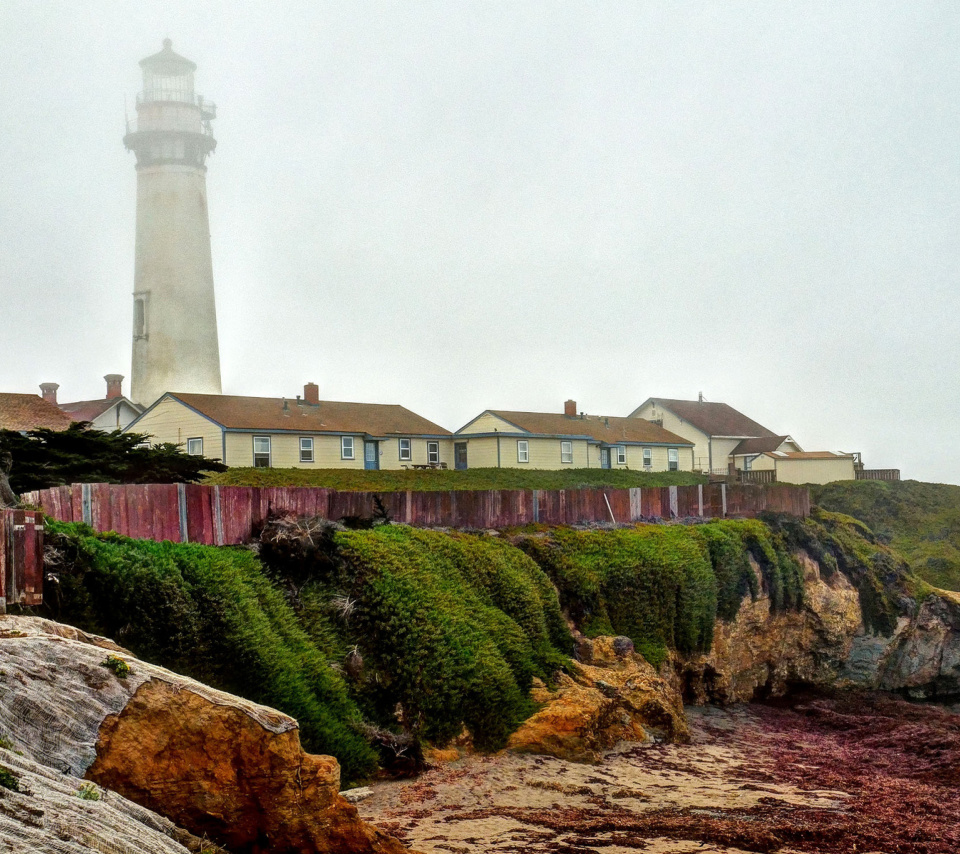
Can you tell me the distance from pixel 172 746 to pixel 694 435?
178 ft

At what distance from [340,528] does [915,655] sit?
2098 cm

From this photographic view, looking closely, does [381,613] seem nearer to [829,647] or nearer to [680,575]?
[680,575]

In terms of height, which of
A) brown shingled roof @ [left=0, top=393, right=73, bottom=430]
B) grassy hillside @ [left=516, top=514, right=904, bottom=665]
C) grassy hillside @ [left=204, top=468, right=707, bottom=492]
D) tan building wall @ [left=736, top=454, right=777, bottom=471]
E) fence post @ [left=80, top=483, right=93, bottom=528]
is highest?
brown shingled roof @ [left=0, top=393, right=73, bottom=430]

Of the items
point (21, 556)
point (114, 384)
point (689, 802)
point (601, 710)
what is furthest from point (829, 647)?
point (114, 384)

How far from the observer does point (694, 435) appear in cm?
6031

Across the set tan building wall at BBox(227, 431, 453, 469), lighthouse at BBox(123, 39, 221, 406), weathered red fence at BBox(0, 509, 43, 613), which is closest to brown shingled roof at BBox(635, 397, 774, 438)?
tan building wall at BBox(227, 431, 453, 469)

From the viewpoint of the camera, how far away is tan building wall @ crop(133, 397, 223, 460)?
3900cm

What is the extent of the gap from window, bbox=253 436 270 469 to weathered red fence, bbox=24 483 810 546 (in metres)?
16.5

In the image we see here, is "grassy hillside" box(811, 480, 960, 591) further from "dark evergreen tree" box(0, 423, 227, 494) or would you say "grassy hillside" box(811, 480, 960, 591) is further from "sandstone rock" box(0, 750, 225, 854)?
"sandstone rock" box(0, 750, 225, 854)

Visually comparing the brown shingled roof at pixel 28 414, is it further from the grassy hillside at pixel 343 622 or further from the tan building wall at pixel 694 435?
the tan building wall at pixel 694 435

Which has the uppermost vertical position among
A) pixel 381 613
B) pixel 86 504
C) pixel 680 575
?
pixel 86 504

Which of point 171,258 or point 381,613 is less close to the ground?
point 171,258

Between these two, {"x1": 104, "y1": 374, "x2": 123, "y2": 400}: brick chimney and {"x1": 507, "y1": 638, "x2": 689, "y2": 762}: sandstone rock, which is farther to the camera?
{"x1": 104, "y1": 374, "x2": 123, "y2": 400}: brick chimney

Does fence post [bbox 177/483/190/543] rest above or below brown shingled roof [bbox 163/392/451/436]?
below
